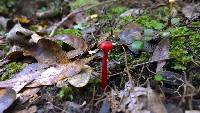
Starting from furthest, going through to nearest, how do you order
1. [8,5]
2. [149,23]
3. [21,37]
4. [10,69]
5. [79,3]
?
[8,5]
[79,3]
[149,23]
[21,37]
[10,69]

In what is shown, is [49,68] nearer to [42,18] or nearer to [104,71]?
[104,71]

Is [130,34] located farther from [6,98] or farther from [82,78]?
[6,98]

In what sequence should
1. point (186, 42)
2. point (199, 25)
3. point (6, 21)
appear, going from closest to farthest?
point (186, 42), point (199, 25), point (6, 21)

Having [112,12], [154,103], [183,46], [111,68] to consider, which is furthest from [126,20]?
[154,103]

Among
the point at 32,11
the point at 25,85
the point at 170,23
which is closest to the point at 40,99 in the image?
the point at 25,85

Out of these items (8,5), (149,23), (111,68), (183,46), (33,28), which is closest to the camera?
(111,68)

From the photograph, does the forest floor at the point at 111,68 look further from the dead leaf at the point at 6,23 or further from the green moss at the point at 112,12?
the dead leaf at the point at 6,23
